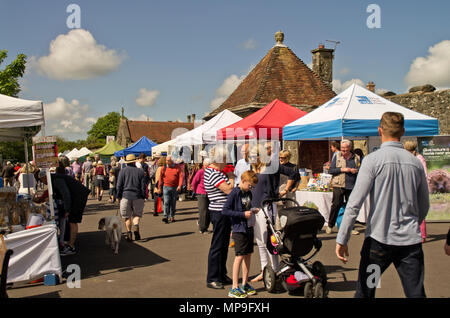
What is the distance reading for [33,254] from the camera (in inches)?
236

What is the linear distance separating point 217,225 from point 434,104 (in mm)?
13916

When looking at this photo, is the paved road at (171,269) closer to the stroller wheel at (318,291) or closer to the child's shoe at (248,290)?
the child's shoe at (248,290)

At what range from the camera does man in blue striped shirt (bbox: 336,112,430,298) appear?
318 cm

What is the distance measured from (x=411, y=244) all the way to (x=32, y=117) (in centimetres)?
562

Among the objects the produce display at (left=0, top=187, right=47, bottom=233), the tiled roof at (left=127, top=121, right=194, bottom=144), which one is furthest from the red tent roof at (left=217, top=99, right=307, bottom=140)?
the tiled roof at (left=127, top=121, right=194, bottom=144)

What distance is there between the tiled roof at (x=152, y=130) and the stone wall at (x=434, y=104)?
57075 millimetres

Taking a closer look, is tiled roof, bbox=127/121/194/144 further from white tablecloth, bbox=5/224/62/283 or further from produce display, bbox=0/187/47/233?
white tablecloth, bbox=5/224/62/283

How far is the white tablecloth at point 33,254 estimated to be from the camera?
229 inches

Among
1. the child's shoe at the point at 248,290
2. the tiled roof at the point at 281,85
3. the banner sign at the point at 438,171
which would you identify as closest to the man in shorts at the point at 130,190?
the child's shoe at the point at 248,290

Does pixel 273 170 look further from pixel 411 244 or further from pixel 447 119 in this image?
pixel 447 119

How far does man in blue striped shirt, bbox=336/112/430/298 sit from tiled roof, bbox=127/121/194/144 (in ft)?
226
